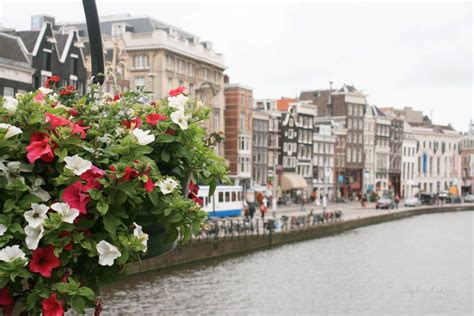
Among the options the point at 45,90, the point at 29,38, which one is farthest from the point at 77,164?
the point at 29,38

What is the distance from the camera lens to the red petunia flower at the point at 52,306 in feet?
7.89

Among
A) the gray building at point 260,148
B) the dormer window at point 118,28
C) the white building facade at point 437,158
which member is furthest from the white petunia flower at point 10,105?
the white building facade at point 437,158

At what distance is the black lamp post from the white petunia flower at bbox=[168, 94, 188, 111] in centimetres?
38

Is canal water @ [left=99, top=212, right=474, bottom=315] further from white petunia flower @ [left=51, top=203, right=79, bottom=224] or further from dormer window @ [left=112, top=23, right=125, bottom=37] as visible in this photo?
dormer window @ [left=112, top=23, right=125, bottom=37]

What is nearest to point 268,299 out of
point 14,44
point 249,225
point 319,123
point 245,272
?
point 245,272

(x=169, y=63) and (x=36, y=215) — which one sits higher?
(x=169, y=63)

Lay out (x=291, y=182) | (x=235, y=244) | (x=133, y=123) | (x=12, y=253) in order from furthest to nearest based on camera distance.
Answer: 1. (x=291, y=182)
2. (x=235, y=244)
3. (x=133, y=123)
4. (x=12, y=253)

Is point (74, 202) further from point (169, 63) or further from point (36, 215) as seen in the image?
point (169, 63)

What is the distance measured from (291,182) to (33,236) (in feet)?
248

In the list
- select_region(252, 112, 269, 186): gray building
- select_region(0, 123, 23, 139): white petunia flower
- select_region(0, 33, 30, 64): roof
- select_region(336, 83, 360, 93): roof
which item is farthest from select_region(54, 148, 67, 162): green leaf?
select_region(336, 83, 360, 93): roof

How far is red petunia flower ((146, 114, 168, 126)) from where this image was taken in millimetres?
2816

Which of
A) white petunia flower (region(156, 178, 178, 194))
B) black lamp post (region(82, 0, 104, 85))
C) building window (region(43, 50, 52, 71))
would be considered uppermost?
building window (region(43, 50, 52, 71))

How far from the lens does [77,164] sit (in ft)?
8.10

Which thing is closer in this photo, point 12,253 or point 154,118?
point 12,253
